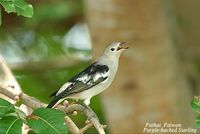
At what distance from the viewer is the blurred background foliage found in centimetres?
621

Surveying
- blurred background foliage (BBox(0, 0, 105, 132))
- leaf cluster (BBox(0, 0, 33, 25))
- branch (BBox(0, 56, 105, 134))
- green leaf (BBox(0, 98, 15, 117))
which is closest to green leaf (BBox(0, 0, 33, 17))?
leaf cluster (BBox(0, 0, 33, 25))

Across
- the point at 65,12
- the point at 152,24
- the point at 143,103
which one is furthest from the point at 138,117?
the point at 65,12

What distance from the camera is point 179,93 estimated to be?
5266mm

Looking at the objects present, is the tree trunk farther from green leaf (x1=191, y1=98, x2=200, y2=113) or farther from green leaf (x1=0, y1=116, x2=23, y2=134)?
green leaf (x1=0, y1=116, x2=23, y2=134)

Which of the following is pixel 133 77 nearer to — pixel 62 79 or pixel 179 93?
pixel 179 93

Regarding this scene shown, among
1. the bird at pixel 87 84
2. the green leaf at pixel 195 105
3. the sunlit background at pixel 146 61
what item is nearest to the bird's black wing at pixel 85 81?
the bird at pixel 87 84

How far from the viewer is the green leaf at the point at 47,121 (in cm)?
246

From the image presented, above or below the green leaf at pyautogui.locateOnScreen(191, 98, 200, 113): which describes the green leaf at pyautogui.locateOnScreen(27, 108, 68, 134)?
above

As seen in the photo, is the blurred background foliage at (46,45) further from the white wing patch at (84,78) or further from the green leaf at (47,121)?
the green leaf at (47,121)

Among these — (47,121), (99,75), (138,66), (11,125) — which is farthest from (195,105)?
(138,66)

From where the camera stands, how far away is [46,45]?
6762mm

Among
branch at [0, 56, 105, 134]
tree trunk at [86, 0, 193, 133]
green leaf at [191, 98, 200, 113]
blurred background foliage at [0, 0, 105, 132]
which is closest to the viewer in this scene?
branch at [0, 56, 105, 134]

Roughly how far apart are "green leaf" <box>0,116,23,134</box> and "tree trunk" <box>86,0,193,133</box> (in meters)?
2.63

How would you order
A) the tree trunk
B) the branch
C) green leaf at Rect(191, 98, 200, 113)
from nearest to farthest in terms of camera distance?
the branch, green leaf at Rect(191, 98, 200, 113), the tree trunk
